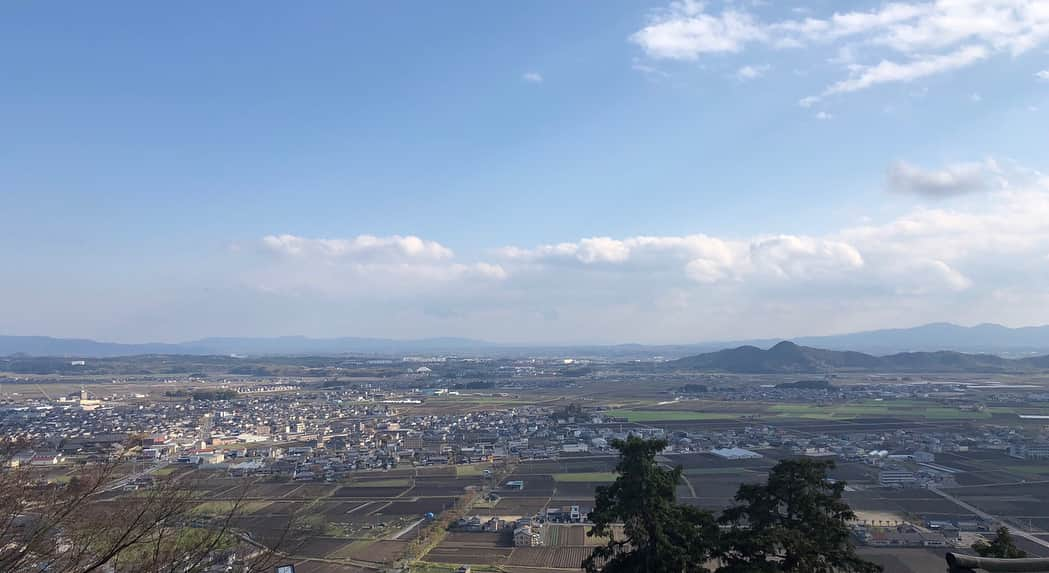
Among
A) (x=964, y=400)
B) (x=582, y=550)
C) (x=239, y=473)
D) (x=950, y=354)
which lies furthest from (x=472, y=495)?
(x=950, y=354)

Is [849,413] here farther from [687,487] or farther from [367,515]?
[367,515]

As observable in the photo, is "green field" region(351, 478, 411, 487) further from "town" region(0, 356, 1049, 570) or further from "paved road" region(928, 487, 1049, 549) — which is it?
"paved road" region(928, 487, 1049, 549)

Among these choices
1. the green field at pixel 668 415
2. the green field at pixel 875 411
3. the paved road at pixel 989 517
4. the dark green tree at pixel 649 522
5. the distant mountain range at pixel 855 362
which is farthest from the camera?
the distant mountain range at pixel 855 362

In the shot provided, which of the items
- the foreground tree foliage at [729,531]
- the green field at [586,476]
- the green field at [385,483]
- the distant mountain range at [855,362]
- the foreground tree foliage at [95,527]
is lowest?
the green field at [385,483]

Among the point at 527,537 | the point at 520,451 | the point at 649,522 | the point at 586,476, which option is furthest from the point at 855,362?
the point at 649,522

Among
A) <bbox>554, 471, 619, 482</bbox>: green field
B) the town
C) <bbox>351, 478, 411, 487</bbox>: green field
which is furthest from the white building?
<bbox>351, 478, 411, 487</bbox>: green field

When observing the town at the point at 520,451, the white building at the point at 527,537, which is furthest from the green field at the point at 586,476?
the white building at the point at 527,537

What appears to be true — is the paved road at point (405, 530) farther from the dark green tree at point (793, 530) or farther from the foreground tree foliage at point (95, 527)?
the foreground tree foliage at point (95, 527)
